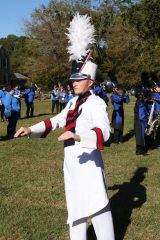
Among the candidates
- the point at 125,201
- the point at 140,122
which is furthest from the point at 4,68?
the point at 125,201

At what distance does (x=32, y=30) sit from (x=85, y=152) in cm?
5699

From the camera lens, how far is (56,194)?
763 cm

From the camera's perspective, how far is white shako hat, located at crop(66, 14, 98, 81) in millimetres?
4465

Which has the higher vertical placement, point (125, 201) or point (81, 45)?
point (81, 45)

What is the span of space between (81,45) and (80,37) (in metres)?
0.10

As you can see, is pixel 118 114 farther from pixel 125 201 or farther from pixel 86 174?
pixel 86 174

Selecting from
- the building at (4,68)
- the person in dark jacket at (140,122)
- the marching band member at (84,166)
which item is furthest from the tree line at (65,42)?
the marching band member at (84,166)

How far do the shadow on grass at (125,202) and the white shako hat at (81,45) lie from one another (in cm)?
233

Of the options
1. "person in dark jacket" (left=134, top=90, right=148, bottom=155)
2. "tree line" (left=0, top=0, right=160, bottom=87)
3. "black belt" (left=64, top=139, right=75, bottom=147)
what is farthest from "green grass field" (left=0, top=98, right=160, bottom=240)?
"tree line" (left=0, top=0, right=160, bottom=87)

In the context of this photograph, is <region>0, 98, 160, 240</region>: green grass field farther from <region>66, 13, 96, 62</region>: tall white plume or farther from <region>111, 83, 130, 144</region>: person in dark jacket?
<region>66, 13, 96, 62</region>: tall white plume

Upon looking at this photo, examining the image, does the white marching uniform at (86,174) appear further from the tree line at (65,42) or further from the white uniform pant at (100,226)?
the tree line at (65,42)

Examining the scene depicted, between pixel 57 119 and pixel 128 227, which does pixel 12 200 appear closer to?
pixel 128 227

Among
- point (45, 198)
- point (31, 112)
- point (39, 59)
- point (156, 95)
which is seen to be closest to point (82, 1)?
point (39, 59)

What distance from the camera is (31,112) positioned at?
25188 millimetres
